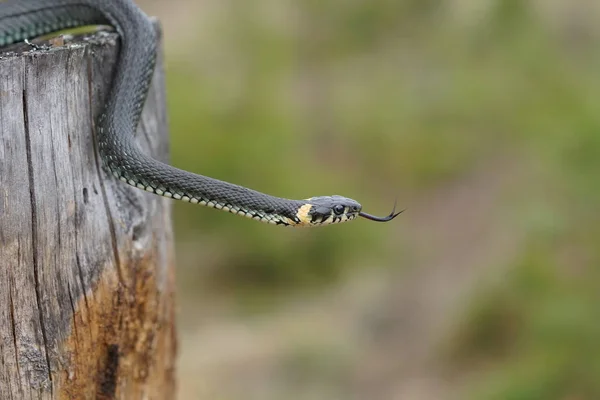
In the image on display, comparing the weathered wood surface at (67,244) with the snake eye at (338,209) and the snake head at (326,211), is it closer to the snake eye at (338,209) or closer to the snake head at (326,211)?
the snake head at (326,211)

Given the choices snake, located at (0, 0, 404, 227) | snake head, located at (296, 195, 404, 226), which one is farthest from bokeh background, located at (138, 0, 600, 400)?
snake, located at (0, 0, 404, 227)

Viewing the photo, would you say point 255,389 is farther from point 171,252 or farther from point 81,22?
point 81,22

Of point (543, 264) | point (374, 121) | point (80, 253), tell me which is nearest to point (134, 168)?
point (80, 253)

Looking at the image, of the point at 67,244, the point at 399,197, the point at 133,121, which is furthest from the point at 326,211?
the point at 399,197

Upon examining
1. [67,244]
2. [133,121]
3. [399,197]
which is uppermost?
[399,197]

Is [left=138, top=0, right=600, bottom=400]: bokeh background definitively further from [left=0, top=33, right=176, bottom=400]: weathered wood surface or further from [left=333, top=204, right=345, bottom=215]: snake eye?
[left=0, top=33, right=176, bottom=400]: weathered wood surface

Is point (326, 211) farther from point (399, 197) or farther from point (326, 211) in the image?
point (399, 197)
